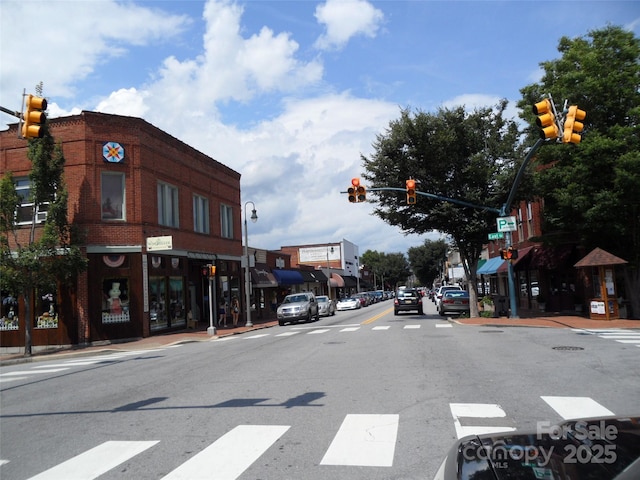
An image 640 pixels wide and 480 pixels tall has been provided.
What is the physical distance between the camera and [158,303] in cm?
2555

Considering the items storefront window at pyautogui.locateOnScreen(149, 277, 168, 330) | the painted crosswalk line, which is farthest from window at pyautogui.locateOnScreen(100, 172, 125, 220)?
the painted crosswalk line

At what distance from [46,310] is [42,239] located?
448 centimetres

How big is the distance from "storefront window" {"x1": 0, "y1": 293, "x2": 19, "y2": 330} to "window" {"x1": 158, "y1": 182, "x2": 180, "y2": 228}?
7346 mm

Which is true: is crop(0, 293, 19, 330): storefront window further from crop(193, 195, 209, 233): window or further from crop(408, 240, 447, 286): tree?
crop(408, 240, 447, 286): tree

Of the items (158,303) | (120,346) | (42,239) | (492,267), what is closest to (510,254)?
(158,303)

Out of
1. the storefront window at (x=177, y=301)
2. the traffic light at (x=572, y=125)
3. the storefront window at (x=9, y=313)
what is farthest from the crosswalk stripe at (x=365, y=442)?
the storefront window at (x=177, y=301)

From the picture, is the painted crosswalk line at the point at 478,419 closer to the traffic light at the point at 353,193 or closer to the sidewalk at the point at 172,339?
the traffic light at the point at 353,193

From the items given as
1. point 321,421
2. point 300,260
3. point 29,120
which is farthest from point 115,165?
point 300,260

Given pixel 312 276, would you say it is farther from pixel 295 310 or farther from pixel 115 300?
pixel 115 300

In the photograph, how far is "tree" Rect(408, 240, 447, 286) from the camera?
117750mm

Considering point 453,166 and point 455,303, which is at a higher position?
point 453,166

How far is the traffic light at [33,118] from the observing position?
9.16 metres

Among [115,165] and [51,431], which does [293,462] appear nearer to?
[51,431]

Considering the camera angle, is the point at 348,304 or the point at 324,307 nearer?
the point at 324,307
